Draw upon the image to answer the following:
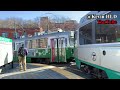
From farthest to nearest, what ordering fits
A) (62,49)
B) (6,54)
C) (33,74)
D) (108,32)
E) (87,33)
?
(62,49)
(6,54)
(87,33)
(33,74)
(108,32)

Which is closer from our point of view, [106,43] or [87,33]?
[106,43]

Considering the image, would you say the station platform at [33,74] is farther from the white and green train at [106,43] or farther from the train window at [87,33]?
the train window at [87,33]

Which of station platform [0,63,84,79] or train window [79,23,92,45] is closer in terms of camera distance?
station platform [0,63,84,79]

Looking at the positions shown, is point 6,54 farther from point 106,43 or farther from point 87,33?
point 106,43

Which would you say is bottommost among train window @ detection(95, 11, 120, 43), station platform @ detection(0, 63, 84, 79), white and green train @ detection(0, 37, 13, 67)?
station platform @ detection(0, 63, 84, 79)

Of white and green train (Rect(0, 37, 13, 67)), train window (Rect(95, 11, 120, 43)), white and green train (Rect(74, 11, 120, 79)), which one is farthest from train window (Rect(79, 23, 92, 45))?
white and green train (Rect(0, 37, 13, 67))

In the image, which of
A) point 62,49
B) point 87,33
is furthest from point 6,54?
point 62,49

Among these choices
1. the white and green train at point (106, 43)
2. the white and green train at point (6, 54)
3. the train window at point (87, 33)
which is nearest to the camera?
the white and green train at point (106, 43)

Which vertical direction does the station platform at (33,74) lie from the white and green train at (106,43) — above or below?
below

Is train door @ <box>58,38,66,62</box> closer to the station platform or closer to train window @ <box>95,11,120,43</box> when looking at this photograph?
the station platform

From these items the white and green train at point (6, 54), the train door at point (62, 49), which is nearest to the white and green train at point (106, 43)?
the white and green train at point (6, 54)

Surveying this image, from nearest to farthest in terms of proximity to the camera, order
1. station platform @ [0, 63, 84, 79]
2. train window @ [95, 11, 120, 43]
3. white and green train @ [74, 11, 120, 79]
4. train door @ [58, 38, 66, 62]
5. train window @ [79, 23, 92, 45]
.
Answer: white and green train @ [74, 11, 120, 79], train window @ [95, 11, 120, 43], station platform @ [0, 63, 84, 79], train window @ [79, 23, 92, 45], train door @ [58, 38, 66, 62]
